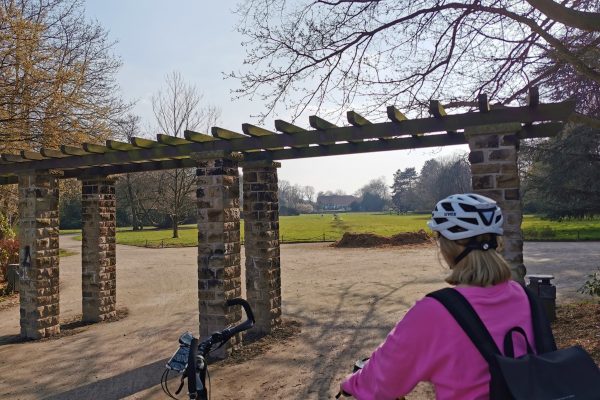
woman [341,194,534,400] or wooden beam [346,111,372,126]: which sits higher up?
wooden beam [346,111,372,126]

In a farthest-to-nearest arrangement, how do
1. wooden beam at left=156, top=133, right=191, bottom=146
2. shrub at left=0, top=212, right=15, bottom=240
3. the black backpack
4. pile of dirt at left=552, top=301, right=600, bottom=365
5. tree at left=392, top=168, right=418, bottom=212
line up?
tree at left=392, top=168, right=418, bottom=212 → shrub at left=0, top=212, right=15, bottom=240 → wooden beam at left=156, top=133, right=191, bottom=146 → pile of dirt at left=552, top=301, right=600, bottom=365 → the black backpack

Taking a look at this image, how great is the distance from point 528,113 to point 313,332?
5.23m

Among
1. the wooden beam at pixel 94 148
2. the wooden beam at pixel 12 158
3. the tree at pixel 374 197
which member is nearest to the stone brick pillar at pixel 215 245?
the wooden beam at pixel 94 148

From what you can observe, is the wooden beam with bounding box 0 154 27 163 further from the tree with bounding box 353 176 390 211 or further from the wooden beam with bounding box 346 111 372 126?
the tree with bounding box 353 176 390 211

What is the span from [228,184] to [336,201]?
125 m

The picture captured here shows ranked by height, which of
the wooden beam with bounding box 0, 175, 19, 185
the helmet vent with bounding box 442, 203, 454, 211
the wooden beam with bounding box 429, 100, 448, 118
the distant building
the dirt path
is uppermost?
the distant building

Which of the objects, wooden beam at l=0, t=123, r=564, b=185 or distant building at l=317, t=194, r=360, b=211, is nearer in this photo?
wooden beam at l=0, t=123, r=564, b=185

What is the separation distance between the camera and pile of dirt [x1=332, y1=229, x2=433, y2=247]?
2652cm

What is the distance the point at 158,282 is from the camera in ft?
51.2

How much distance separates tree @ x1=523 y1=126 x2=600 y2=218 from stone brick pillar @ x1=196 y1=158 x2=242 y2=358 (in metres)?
13.0

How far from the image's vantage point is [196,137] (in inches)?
285

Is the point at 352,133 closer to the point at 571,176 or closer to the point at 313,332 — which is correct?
the point at 313,332

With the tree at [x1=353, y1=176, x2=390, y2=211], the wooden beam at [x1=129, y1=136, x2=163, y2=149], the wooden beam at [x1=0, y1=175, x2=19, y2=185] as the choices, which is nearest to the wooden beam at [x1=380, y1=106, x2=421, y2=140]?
the wooden beam at [x1=129, y1=136, x2=163, y2=149]

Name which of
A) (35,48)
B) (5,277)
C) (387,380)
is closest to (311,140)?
(387,380)
